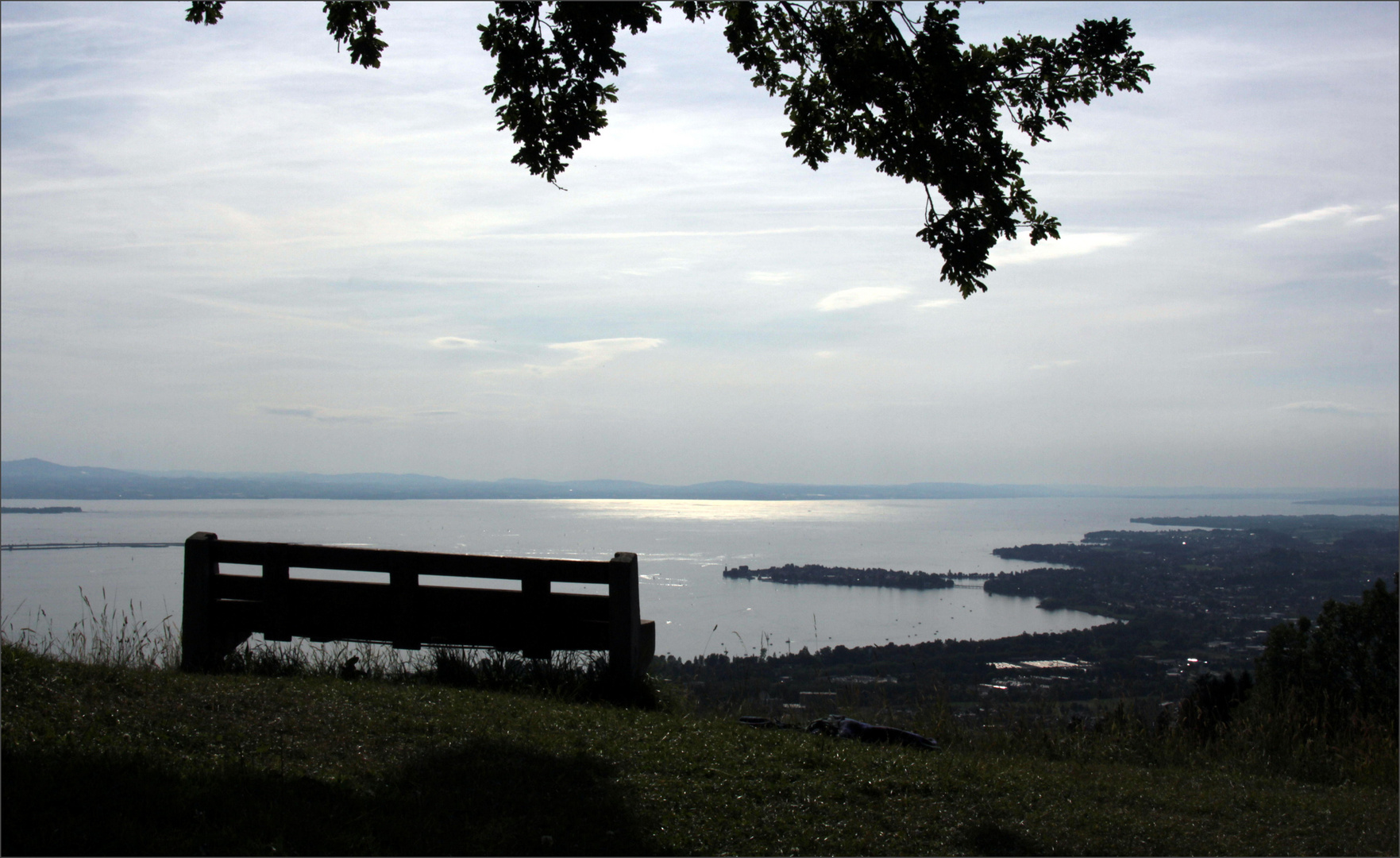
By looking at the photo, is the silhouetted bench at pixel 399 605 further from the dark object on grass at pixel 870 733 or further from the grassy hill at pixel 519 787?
the dark object on grass at pixel 870 733

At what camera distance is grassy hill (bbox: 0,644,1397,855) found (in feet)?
12.7

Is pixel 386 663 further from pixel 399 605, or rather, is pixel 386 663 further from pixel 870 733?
pixel 870 733

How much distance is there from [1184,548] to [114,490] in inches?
3343

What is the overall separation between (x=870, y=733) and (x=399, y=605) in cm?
435

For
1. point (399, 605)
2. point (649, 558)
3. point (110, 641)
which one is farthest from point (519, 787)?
point (649, 558)

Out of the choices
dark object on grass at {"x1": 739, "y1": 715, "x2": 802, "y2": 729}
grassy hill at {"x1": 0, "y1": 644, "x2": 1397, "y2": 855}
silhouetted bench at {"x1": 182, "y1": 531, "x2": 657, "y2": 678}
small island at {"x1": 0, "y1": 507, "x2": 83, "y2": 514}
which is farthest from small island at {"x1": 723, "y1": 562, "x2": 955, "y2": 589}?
small island at {"x1": 0, "y1": 507, "x2": 83, "y2": 514}

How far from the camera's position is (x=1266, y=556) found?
4991 centimetres

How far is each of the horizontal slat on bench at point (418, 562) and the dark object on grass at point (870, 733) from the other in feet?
7.55

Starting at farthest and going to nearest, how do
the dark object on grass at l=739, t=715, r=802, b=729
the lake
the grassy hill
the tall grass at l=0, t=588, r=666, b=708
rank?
the lake, the tall grass at l=0, t=588, r=666, b=708, the dark object on grass at l=739, t=715, r=802, b=729, the grassy hill

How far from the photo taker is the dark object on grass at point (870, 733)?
6789 mm

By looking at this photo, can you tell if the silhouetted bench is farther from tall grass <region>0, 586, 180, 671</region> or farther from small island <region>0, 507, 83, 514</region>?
small island <region>0, 507, 83, 514</region>

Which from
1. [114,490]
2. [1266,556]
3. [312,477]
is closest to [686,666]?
[1266,556]

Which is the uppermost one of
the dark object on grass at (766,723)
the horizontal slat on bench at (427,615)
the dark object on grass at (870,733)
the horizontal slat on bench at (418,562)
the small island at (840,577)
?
the horizontal slat on bench at (418,562)

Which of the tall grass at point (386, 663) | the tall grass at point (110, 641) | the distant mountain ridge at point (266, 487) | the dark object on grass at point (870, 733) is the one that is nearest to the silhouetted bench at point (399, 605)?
the tall grass at point (386, 663)
